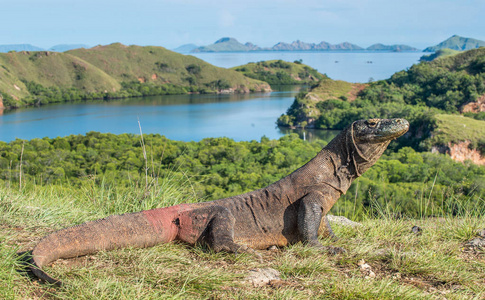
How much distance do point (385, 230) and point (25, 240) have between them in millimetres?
3706

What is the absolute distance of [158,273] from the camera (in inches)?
139

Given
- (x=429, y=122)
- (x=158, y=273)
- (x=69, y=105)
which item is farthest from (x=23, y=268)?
(x=69, y=105)

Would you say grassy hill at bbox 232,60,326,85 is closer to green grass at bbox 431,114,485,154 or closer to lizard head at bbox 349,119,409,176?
green grass at bbox 431,114,485,154

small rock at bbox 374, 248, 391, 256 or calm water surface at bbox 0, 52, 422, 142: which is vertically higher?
small rock at bbox 374, 248, 391, 256

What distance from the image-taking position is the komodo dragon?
420 centimetres

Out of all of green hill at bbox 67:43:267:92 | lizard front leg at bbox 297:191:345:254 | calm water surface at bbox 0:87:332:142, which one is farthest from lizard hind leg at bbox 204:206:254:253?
green hill at bbox 67:43:267:92

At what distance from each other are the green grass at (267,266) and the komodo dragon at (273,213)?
0.15 meters

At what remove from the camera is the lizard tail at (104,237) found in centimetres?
353

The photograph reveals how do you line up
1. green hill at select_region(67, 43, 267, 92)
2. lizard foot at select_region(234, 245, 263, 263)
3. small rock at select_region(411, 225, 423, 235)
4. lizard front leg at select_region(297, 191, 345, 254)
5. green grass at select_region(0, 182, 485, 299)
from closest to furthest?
green grass at select_region(0, 182, 485, 299) → lizard foot at select_region(234, 245, 263, 263) → lizard front leg at select_region(297, 191, 345, 254) → small rock at select_region(411, 225, 423, 235) → green hill at select_region(67, 43, 267, 92)

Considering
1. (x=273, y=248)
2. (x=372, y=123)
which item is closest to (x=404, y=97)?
(x=372, y=123)

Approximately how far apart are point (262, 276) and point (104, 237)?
1388 mm

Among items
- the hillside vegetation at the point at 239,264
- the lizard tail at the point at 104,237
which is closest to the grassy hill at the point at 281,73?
the hillside vegetation at the point at 239,264

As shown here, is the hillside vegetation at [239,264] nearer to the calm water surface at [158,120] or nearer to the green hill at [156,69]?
the calm water surface at [158,120]

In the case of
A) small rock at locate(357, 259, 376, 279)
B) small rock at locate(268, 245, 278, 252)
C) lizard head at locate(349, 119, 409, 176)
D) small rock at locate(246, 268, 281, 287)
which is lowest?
small rock at locate(268, 245, 278, 252)
